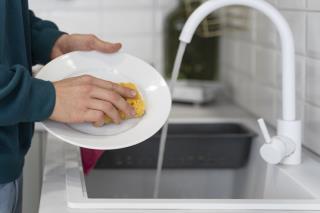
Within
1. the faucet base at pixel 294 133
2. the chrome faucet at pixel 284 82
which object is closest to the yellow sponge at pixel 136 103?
the chrome faucet at pixel 284 82

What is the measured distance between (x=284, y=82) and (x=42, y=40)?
44cm

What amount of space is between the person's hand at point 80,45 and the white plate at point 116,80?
0.02 meters

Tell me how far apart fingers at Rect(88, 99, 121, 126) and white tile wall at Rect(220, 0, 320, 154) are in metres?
0.38

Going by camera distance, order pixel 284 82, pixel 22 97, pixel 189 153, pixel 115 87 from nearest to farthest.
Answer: pixel 22 97 < pixel 115 87 < pixel 284 82 < pixel 189 153

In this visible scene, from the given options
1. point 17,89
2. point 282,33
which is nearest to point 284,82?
point 282,33

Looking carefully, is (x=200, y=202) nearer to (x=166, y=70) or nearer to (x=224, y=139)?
(x=224, y=139)

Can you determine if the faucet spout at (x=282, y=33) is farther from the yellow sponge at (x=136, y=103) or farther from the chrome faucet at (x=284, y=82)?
the yellow sponge at (x=136, y=103)

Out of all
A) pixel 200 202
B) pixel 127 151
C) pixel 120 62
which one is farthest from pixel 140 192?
pixel 200 202

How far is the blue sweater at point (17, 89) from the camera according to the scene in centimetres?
82

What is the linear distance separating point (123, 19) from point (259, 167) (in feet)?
2.37

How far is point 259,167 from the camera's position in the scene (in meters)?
1.23

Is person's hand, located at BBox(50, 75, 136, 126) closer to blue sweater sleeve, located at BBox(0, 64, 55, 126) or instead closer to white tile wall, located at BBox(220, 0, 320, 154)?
blue sweater sleeve, located at BBox(0, 64, 55, 126)

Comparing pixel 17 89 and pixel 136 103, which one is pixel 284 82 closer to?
pixel 136 103

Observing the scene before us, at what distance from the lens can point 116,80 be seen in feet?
3.57
